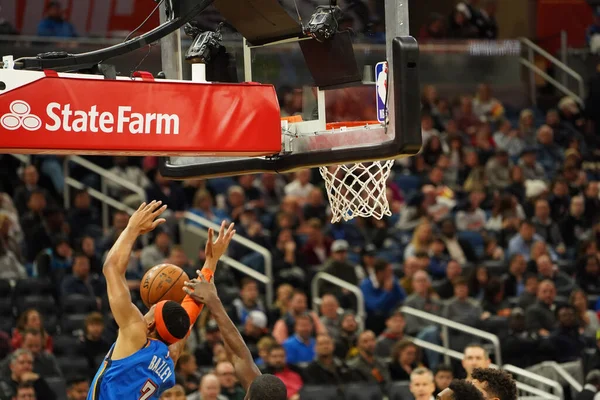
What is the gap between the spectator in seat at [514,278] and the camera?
Answer: 14094 mm

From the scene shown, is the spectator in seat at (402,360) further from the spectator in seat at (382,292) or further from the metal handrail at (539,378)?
the spectator in seat at (382,292)

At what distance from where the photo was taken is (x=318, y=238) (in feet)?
46.4

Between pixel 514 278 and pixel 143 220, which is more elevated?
pixel 143 220

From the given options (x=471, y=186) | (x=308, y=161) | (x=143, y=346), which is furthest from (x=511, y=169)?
(x=143, y=346)

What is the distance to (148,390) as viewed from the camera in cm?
559

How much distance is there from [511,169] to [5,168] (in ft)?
24.3

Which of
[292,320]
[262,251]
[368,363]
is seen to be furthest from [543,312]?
[262,251]

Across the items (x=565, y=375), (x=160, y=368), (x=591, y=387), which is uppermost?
(x=160, y=368)

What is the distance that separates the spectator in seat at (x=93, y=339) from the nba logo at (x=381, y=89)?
573 cm

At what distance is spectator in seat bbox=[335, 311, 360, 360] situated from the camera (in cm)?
1187

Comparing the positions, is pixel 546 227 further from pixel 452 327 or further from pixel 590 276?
pixel 452 327

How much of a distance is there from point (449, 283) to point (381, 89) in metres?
7.80

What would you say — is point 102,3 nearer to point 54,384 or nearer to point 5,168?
point 5,168

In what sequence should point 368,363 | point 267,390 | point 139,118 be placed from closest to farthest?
point 267,390 → point 139,118 → point 368,363
